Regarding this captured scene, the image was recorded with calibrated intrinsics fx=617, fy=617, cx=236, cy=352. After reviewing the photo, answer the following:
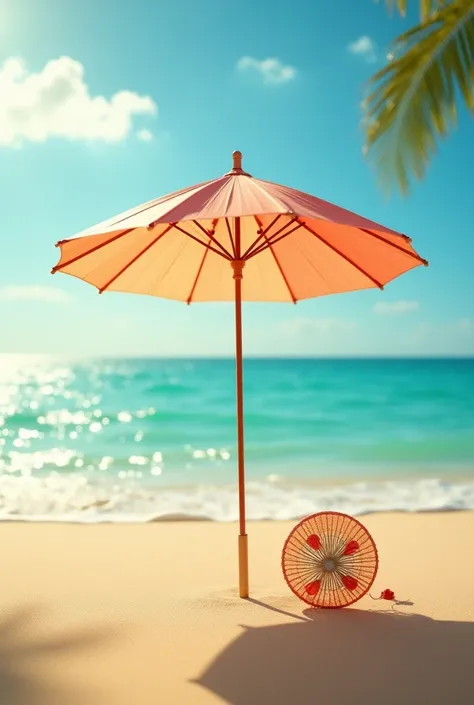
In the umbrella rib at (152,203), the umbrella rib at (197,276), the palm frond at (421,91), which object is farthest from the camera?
the palm frond at (421,91)

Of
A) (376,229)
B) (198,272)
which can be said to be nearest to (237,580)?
(198,272)

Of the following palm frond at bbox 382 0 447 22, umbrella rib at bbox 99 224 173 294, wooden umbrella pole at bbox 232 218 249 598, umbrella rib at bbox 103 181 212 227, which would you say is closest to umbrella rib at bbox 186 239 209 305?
umbrella rib at bbox 99 224 173 294

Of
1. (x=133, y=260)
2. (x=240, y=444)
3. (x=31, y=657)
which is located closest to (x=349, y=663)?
(x=240, y=444)

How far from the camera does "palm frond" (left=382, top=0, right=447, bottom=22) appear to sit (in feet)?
20.1

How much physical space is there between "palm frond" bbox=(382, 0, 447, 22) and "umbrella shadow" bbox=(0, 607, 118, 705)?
614 cm

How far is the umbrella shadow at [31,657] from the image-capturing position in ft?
8.05

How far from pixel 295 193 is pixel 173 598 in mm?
2343

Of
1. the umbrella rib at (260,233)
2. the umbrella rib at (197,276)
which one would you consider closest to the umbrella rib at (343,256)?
the umbrella rib at (260,233)

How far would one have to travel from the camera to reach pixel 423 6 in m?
6.49

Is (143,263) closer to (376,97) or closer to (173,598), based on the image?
(173,598)

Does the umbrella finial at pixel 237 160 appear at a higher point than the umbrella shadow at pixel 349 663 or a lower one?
higher

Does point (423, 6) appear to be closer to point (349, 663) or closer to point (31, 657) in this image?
point (349, 663)

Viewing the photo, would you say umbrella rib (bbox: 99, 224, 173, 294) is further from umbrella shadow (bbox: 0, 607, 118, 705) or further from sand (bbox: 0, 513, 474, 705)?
umbrella shadow (bbox: 0, 607, 118, 705)

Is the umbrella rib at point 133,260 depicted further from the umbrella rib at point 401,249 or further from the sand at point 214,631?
the sand at point 214,631
